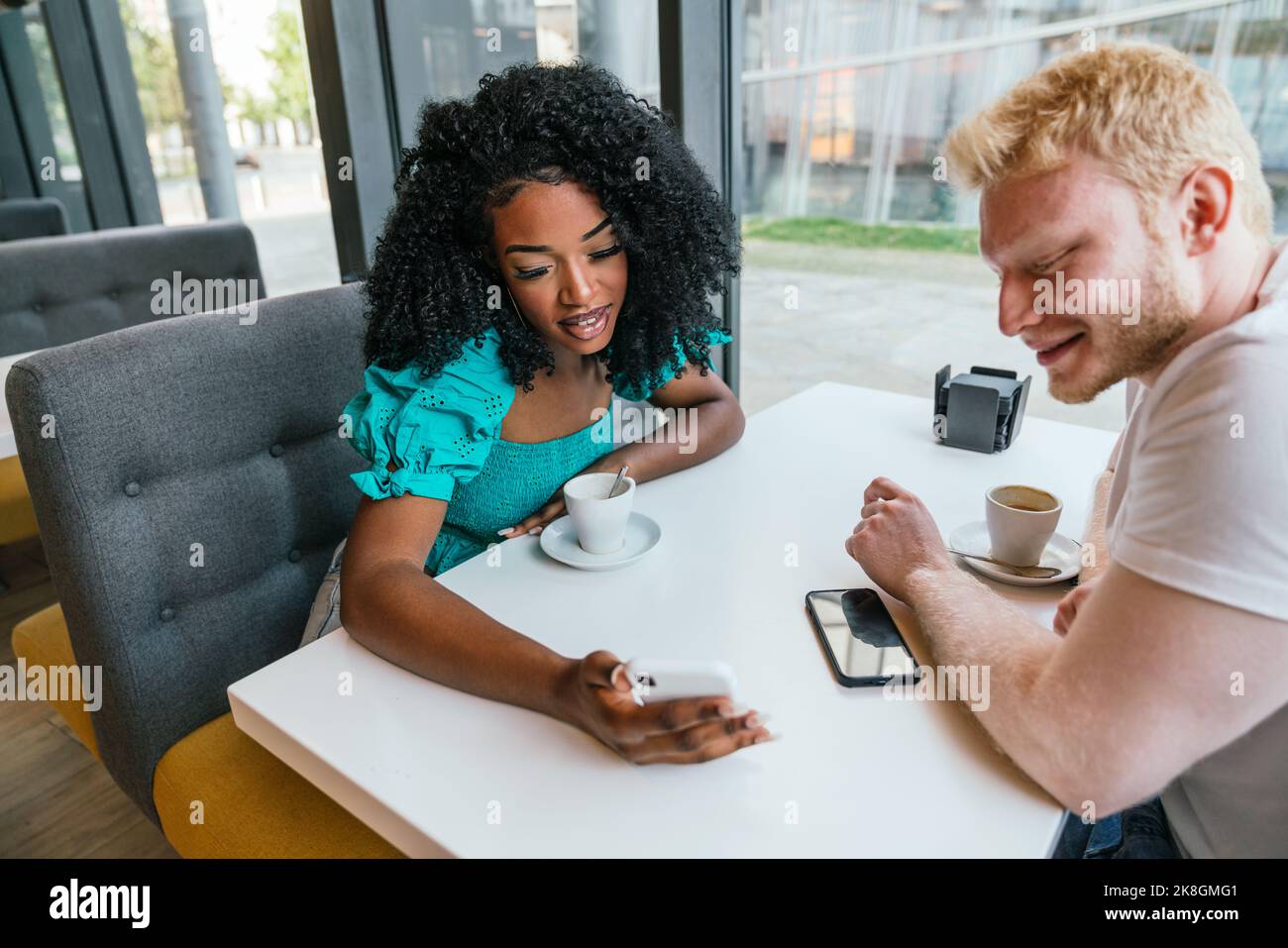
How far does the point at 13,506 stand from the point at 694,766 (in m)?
2.44

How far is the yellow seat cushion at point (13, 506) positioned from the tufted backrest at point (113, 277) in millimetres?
414

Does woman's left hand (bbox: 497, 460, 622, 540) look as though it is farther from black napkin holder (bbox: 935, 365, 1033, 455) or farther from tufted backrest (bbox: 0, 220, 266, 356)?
tufted backrest (bbox: 0, 220, 266, 356)

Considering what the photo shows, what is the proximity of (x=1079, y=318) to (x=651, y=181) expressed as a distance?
0.77 m

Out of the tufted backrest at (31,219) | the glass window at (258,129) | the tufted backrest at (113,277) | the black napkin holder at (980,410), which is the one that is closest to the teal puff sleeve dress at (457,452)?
the black napkin holder at (980,410)

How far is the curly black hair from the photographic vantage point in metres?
1.30

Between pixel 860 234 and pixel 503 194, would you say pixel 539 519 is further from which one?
pixel 860 234

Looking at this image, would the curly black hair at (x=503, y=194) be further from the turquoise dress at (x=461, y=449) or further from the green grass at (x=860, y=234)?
the green grass at (x=860, y=234)

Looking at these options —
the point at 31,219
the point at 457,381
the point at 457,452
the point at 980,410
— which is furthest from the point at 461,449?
the point at 31,219

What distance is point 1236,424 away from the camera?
0.68 meters

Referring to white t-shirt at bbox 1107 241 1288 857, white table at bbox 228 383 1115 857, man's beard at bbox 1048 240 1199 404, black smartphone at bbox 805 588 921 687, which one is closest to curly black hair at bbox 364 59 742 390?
white table at bbox 228 383 1115 857

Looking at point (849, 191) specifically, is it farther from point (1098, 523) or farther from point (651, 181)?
point (1098, 523)

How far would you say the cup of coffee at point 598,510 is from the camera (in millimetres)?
1119

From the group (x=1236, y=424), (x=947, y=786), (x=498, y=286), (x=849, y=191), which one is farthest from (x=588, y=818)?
(x=849, y=191)

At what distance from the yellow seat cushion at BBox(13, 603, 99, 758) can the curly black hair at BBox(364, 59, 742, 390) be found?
77cm
